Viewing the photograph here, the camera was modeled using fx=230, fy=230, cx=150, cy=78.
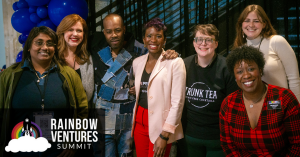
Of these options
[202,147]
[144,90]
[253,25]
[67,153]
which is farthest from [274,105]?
[67,153]

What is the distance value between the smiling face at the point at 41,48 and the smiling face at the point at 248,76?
61.0 inches

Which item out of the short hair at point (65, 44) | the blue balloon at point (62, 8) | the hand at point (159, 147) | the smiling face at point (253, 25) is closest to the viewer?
the hand at point (159, 147)

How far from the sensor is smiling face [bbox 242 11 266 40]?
2119mm

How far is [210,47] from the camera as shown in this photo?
1943mm

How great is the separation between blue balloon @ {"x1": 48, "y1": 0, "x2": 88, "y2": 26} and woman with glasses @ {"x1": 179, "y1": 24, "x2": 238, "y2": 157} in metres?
1.40

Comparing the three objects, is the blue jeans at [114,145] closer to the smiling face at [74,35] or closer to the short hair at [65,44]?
the short hair at [65,44]

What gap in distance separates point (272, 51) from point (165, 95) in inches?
41.1

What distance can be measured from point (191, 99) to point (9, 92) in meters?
1.52

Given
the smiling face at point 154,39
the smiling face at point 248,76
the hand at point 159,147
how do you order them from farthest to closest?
the smiling face at point 154,39 < the hand at point 159,147 < the smiling face at point 248,76

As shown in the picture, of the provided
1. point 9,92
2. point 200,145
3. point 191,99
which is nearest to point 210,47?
point 191,99

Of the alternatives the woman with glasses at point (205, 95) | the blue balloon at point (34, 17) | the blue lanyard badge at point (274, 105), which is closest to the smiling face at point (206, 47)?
the woman with glasses at point (205, 95)

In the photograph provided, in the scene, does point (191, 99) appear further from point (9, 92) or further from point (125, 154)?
point (9, 92)

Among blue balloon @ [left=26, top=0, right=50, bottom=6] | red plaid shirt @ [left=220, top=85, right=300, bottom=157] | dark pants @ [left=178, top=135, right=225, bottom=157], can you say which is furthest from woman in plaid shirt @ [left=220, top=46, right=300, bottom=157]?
blue balloon @ [left=26, top=0, right=50, bottom=6]

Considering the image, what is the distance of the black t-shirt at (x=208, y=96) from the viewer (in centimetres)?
189
